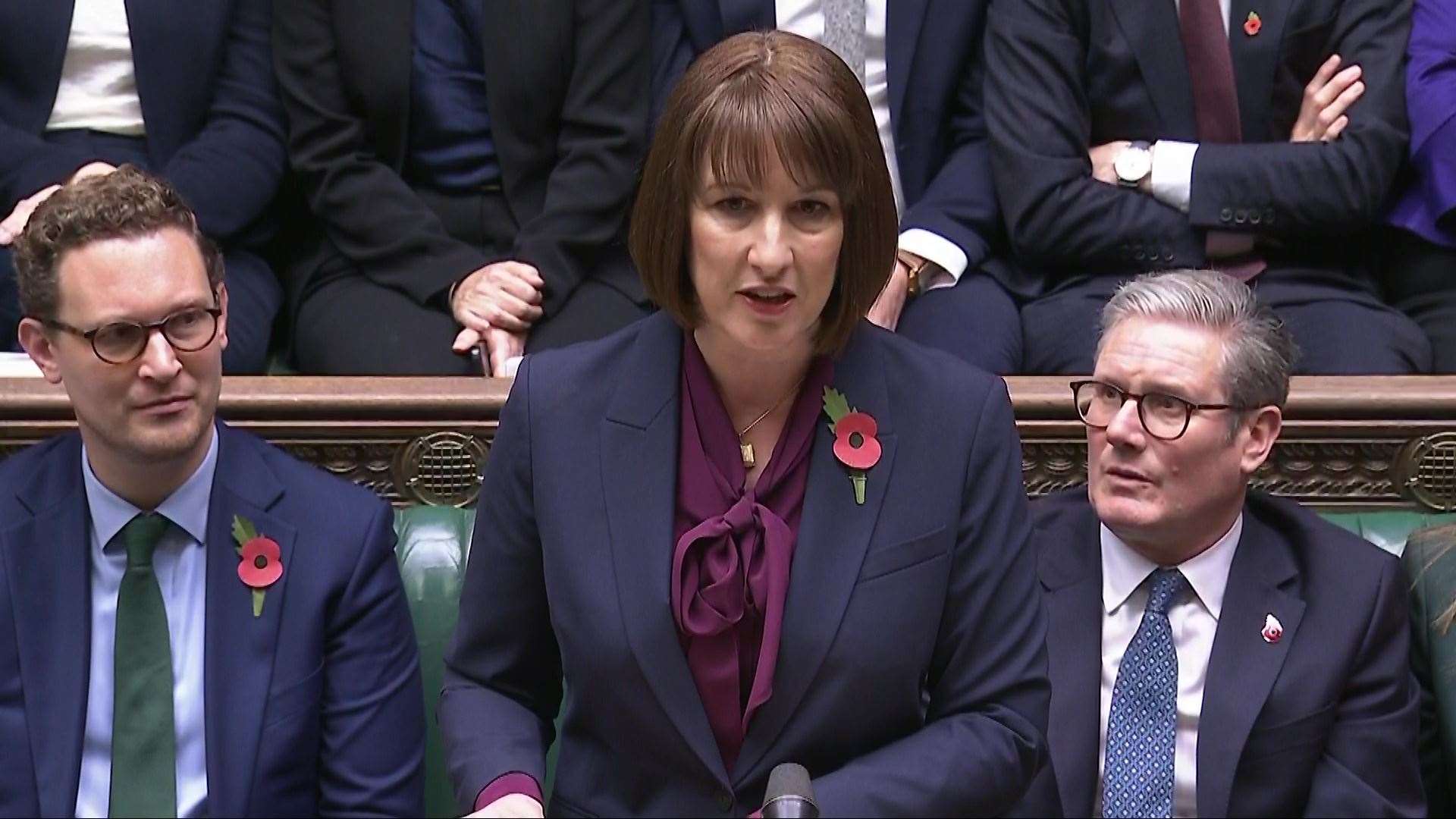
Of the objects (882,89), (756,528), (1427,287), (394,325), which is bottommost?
(394,325)

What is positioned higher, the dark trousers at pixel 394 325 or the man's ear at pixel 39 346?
the man's ear at pixel 39 346

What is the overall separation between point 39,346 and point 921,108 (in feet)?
4.79

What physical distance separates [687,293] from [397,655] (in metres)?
0.65

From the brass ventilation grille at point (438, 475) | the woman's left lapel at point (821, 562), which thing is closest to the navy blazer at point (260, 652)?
the brass ventilation grille at point (438, 475)

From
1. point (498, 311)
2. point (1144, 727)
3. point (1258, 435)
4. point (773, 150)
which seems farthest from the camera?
point (498, 311)

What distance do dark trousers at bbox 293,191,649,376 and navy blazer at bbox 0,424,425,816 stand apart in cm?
69

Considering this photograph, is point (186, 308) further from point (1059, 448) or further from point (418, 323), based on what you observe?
point (1059, 448)

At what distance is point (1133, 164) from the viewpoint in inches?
120

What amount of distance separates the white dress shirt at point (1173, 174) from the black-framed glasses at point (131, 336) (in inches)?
58.9

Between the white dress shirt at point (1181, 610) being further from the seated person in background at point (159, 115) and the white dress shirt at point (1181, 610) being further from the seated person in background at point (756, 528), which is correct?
the seated person in background at point (159, 115)

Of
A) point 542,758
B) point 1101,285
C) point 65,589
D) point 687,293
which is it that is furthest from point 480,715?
point 1101,285

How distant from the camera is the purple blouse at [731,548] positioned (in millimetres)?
1794

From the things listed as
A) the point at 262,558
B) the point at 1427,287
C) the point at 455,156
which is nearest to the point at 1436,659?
the point at 1427,287

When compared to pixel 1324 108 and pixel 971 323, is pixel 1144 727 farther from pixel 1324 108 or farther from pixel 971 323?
pixel 1324 108
